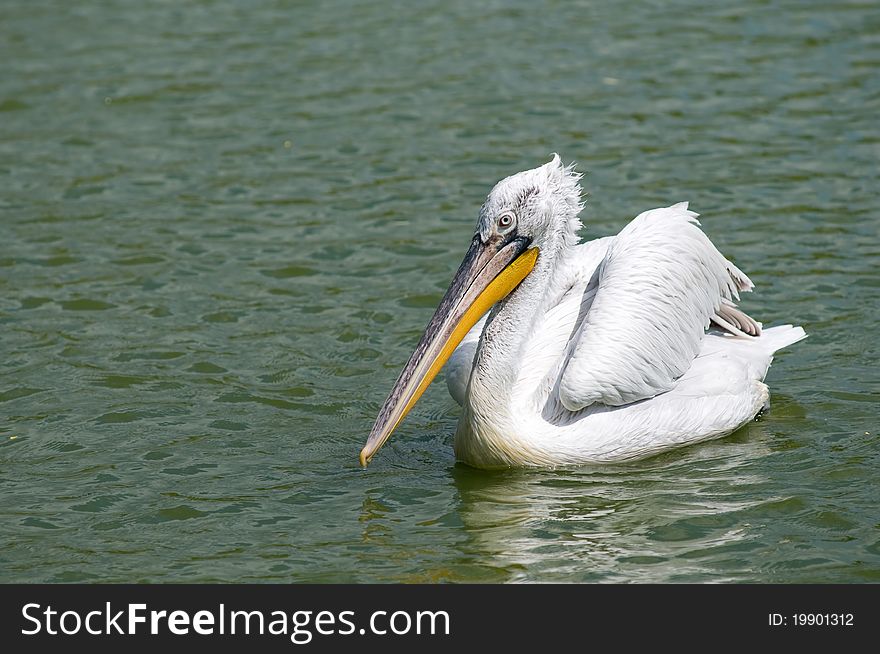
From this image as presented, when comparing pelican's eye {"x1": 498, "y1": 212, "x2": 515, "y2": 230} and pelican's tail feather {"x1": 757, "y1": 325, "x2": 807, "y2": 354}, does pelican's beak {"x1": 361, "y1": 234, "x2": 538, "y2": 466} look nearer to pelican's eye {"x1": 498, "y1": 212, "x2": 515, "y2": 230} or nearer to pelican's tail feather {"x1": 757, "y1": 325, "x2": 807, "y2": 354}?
pelican's eye {"x1": 498, "y1": 212, "x2": 515, "y2": 230}

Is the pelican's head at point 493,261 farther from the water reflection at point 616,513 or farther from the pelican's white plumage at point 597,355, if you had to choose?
the water reflection at point 616,513

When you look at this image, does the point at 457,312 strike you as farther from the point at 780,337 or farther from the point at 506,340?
the point at 780,337

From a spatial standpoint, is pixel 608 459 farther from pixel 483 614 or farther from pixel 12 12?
pixel 12 12

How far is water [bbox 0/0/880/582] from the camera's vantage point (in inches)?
209

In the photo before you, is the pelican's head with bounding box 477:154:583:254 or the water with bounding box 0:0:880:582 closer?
the water with bounding box 0:0:880:582

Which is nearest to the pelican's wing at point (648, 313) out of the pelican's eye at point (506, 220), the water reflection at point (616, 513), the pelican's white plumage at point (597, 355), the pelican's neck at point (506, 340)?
the pelican's white plumage at point (597, 355)

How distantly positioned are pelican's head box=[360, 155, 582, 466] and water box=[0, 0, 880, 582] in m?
0.47

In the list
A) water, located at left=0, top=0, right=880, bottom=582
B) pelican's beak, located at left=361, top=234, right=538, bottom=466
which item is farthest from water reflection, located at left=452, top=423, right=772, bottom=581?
pelican's beak, located at left=361, top=234, right=538, bottom=466

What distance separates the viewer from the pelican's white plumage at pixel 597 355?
5.75 metres

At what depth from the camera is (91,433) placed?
6.29 m

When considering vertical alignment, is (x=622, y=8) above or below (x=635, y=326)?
above

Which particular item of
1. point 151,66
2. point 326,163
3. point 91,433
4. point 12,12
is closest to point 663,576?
point 91,433

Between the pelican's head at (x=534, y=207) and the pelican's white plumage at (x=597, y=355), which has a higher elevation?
the pelican's head at (x=534, y=207)

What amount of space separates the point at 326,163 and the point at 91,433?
12.4 ft
